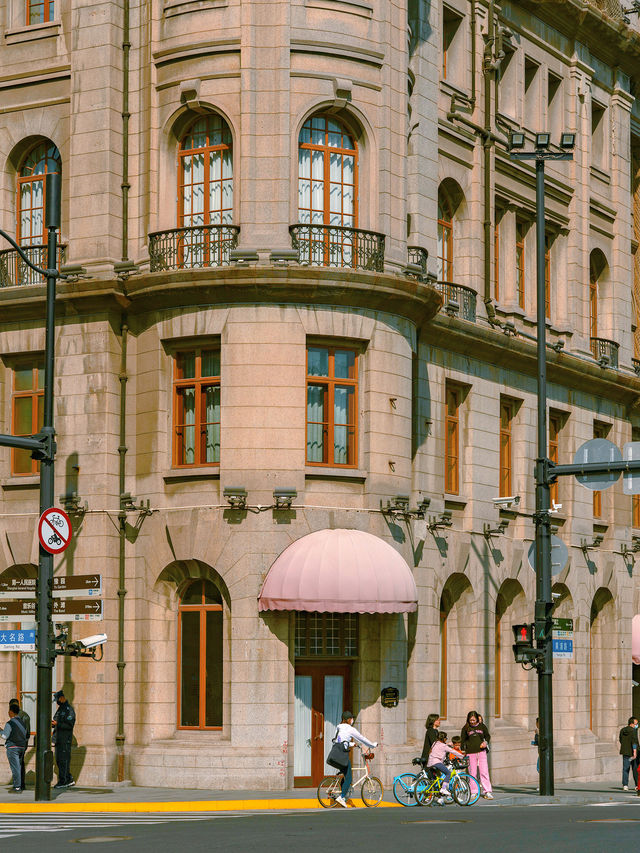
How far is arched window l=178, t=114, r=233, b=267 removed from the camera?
36844 millimetres

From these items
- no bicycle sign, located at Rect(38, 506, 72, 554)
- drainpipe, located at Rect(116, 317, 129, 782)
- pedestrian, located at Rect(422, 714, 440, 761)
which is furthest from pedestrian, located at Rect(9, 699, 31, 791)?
pedestrian, located at Rect(422, 714, 440, 761)

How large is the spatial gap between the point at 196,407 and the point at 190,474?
59.9 inches

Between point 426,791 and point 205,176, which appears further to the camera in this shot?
point 205,176

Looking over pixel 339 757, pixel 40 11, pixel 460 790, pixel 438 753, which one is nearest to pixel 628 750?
pixel 460 790

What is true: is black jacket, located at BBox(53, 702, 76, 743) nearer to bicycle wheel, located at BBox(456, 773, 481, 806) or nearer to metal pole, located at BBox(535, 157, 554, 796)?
bicycle wheel, located at BBox(456, 773, 481, 806)

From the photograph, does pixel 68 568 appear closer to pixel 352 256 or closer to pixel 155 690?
pixel 155 690

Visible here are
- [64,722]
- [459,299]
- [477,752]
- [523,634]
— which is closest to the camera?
[523,634]

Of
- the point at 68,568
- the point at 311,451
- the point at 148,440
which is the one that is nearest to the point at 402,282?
the point at 311,451

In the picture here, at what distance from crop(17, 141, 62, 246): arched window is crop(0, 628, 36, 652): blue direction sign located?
11404 millimetres

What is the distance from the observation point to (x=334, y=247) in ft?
118

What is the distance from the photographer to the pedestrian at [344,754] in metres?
30.4

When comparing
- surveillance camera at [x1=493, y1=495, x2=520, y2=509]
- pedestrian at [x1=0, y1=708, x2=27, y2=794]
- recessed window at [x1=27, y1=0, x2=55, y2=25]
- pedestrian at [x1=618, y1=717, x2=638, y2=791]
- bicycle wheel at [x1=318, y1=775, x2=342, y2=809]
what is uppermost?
recessed window at [x1=27, y1=0, x2=55, y2=25]

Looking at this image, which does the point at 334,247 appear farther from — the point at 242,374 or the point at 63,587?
the point at 63,587

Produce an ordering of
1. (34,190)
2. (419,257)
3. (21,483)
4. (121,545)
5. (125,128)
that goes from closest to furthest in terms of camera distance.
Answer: (121,545), (125,128), (21,483), (419,257), (34,190)
